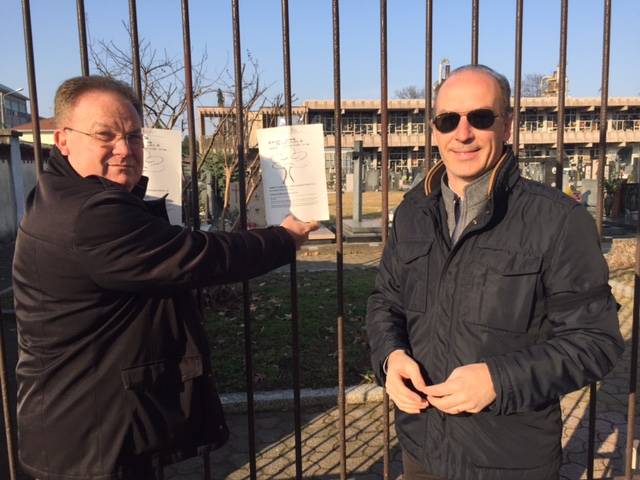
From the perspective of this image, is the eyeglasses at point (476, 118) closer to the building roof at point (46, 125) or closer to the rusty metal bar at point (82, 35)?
the building roof at point (46, 125)

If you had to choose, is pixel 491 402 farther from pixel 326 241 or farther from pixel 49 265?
pixel 326 241

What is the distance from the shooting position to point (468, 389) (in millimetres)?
1565

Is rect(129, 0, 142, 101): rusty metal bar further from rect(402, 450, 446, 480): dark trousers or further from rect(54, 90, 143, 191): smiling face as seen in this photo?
rect(402, 450, 446, 480): dark trousers

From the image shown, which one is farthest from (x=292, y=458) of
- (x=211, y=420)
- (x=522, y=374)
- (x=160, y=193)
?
(x=522, y=374)

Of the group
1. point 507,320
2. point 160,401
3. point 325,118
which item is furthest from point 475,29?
point 325,118

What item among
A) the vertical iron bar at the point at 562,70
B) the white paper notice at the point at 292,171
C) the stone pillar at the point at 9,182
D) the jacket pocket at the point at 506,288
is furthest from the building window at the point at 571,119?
the jacket pocket at the point at 506,288

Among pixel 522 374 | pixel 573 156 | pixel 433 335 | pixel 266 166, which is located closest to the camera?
pixel 522 374

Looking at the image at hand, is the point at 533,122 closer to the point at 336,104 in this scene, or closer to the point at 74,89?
the point at 336,104

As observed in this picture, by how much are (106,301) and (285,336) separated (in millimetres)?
4893

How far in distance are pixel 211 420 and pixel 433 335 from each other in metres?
0.84

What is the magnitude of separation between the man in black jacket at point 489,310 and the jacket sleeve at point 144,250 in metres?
0.63

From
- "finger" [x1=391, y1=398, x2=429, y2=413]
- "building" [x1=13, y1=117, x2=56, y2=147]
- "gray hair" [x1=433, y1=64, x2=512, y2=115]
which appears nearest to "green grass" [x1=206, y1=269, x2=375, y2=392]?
"building" [x1=13, y1=117, x2=56, y2=147]

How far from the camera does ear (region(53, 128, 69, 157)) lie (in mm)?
1751

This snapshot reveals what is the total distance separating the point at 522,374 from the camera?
1523 millimetres
